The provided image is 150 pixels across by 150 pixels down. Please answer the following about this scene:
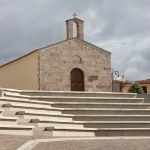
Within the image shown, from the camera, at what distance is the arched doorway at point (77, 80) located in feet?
87.9

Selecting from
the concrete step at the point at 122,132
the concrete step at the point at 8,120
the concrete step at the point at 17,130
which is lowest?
the concrete step at the point at 122,132

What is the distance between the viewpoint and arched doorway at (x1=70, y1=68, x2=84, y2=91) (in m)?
26.8

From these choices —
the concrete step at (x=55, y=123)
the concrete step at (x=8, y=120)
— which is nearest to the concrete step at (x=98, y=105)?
the concrete step at (x=55, y=123)

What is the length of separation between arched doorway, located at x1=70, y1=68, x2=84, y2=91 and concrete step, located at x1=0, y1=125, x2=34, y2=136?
1597 centimetres

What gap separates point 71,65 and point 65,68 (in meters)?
0.58

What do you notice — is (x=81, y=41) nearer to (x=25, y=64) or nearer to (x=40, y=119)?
(x=25, y=64)

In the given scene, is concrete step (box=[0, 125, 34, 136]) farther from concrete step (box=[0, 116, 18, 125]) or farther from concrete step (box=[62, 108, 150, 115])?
concrete step (box=[62, 108, 150, 115])

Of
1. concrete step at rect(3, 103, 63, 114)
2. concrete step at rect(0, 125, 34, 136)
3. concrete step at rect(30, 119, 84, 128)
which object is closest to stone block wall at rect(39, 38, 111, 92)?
concrete step at rect(3, 103, 63, 114)

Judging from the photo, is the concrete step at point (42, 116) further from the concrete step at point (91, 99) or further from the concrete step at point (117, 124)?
the concrete step at point (91, 99)

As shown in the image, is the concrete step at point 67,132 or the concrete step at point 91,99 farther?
the concrete step at point 91,99

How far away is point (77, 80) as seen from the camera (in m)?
27.0

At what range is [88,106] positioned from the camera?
48.5ft

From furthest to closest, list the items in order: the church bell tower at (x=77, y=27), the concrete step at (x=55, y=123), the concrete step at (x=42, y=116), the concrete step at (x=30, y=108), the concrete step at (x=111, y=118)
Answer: the church bell tower at (x=77, y=27)
the concrete step at (x=111, y=118)
the concrete step at (x=30, y=108)
the concrete step at (x=42, y=116)
the concrete step at (x=55, y=123)

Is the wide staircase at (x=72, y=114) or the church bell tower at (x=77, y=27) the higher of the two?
the church bell tower at (x=77, y=27)
